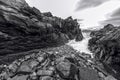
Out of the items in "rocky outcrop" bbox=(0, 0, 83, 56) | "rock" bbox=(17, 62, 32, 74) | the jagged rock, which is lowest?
the jagged rock

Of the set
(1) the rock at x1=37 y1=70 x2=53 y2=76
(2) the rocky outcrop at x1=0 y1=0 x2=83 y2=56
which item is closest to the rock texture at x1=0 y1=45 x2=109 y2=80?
(1) the rock at x1=37 y1=70 x2=53 y2=76

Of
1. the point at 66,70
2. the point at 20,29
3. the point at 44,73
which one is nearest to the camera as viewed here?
the point at 66,70

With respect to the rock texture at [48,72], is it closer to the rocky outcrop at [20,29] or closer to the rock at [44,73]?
the rock at [44,73]

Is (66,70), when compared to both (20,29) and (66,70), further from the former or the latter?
(20,29)

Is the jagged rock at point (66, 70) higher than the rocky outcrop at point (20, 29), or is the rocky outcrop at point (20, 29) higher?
the rocky outcrop at point (20, 29)

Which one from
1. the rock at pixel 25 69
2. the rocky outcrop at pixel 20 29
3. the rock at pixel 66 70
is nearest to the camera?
the rock at pixel 66 70

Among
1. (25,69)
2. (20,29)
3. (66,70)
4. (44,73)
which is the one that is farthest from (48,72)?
(20,29)

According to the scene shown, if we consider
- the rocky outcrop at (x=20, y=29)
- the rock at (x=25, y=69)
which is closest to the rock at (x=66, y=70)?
the rock at (x=25, y=69)

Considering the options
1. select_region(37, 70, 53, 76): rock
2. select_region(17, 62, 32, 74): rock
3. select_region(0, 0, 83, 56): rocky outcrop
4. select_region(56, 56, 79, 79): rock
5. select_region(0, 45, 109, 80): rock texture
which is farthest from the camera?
select_region(0, 0, 83, 56): rocky outcrop

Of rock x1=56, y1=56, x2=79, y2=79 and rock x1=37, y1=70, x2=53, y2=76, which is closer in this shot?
rock x1=56, y1=56, x2=79, y2=79

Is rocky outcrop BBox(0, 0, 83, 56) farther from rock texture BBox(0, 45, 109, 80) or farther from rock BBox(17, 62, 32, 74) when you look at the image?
rock BBox(17, 62, 32, 74)

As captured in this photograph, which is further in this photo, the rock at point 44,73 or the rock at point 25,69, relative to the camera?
the rock at point 25,69

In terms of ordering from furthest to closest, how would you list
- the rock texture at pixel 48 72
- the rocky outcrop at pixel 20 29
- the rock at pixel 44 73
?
the rocky outcrop at pixel 20 29 < the rock at pixel 44 73 < the rock texture at pixel 48 72

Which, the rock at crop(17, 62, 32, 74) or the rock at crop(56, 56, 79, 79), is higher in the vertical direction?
the rock at crop(17, 62, 32, 74)
